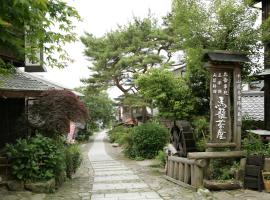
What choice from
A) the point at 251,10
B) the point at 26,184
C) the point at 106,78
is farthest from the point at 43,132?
the point at 106,78

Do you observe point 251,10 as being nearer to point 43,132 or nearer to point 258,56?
point 258,56

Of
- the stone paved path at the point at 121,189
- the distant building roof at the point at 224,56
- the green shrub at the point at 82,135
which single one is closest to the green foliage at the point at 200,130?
the stone paved path at the point at 121,189

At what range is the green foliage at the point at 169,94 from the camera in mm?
16078

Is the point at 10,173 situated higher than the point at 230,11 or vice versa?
the point at 230,11

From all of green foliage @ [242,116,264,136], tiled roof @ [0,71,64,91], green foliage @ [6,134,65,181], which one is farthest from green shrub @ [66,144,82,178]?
green foliage @ [242,116,264,136]

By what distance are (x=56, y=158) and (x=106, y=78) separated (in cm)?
2226

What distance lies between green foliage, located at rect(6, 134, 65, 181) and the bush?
1134 centimetres

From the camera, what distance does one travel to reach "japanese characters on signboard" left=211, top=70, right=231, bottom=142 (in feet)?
36.6

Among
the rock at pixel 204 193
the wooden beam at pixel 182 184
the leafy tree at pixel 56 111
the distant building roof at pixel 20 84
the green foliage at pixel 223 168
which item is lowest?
A: the wooden beam at pixel 182 184

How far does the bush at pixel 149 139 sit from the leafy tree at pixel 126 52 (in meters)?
7.90

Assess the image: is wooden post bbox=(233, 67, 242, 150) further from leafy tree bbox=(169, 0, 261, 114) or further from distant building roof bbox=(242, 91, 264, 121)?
distant building roof bbox=(242, 91, 264, 121)

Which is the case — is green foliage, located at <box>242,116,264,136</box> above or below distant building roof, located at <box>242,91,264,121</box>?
below

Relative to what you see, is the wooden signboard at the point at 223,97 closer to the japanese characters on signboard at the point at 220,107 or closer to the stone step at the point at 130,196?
the japanese characters on signboard at the point at 220,107

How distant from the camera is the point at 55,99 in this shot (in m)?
12.6
